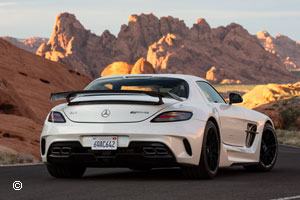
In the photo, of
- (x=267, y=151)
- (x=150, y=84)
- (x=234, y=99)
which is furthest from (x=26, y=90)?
(x=150, y=84)

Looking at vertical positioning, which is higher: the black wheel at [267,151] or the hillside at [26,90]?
the black wheel at [267,151]

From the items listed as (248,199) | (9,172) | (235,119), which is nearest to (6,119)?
(9,172)

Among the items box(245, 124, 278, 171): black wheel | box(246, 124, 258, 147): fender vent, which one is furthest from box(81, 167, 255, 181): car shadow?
box(246, 124, 258, 147): fender vent

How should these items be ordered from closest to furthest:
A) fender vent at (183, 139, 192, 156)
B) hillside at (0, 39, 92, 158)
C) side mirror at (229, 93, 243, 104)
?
1. fender vent at (183, 139, 192, 156)
2. side mirror at (229, 93, 243, 104)
3. hillside at (0, 39, 92, 158)

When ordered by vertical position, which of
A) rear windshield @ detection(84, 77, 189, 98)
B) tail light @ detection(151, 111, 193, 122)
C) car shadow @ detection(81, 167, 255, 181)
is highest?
rear windshield @ detection(84, 77, 189, 98)

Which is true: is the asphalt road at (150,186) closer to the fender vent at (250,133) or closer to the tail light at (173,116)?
the fender vent at (250,133)

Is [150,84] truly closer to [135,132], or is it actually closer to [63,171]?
[135,132]

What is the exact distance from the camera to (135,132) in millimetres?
8195

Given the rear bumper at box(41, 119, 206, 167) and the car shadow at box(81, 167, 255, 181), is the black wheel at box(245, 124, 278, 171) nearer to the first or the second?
the car shadow at box(81, 167, 255, 181)

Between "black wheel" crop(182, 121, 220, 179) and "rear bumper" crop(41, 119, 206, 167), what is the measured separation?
0.41ft

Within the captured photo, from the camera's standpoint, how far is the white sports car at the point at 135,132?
325 inches

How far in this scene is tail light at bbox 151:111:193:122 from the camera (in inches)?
326

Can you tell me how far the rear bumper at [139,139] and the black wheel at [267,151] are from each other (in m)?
2.76

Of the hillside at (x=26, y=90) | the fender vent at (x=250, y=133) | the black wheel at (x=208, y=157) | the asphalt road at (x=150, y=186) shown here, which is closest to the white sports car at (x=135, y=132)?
the black wheel at (x=208, y=157)
